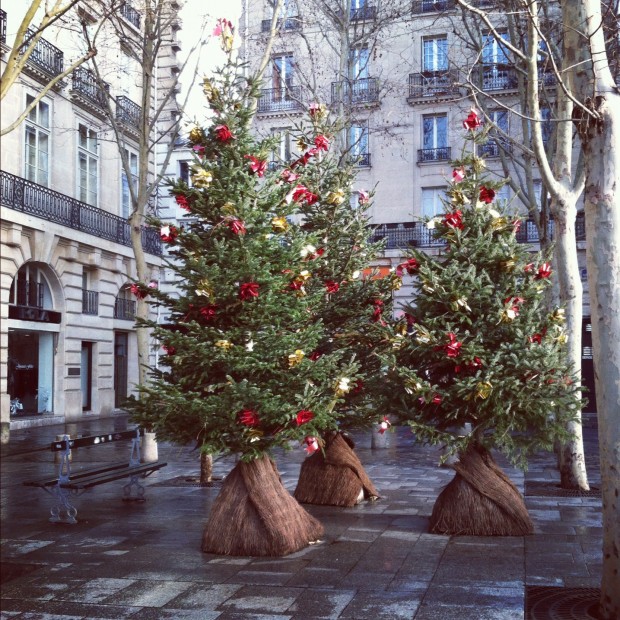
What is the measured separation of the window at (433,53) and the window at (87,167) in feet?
44.1

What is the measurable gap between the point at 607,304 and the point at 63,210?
23115mm

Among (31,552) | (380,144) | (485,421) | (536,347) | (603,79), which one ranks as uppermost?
(380,144)

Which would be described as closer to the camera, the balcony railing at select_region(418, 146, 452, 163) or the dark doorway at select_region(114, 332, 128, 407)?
the dark doorway at select_region(114, 332, 128, 407)

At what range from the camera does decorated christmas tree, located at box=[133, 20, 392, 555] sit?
816 centimetres

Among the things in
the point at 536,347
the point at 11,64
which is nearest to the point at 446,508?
the point at 536,347

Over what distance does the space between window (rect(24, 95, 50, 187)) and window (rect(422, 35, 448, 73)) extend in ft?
50.1

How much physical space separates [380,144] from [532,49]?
84.3ft

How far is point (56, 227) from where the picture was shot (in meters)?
26.2

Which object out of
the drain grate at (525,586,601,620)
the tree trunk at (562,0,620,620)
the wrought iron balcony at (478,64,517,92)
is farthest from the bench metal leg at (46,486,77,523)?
the wrought iron balcony at (478,64,517,92)

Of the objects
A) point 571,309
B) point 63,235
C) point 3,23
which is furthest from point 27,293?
point 571,309

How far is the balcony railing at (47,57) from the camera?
25.2m

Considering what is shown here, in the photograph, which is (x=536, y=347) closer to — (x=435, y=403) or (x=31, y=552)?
(x=435, y=403)

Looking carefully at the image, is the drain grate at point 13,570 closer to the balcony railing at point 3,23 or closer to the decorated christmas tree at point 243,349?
the decorated christmas tree at point 243,349

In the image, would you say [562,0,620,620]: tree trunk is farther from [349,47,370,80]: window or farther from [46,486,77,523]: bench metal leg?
[349,47,370,80]: window
